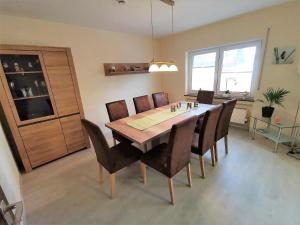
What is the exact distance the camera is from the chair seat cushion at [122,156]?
1.67m

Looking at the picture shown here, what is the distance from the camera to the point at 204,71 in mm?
3830

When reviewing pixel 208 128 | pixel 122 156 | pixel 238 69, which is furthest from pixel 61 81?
pixel 238 69

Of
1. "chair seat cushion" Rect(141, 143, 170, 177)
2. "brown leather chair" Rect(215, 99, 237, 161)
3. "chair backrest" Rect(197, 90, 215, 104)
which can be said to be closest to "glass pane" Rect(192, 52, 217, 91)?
"chair backrest" Rect(197, 90, 215, 104)

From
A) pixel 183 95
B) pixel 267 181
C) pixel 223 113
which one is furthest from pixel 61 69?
pixel 267 181

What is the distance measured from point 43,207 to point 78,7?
266 cm

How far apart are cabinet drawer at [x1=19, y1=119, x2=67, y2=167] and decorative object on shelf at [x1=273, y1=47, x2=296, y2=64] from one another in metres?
4.03

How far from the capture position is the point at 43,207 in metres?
1.67

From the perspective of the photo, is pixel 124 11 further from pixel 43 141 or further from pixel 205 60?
pixel 43 141

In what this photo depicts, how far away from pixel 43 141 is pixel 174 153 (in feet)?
7.06

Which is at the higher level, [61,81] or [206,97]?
[61,81]

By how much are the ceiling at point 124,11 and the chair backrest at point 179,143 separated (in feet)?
6.14

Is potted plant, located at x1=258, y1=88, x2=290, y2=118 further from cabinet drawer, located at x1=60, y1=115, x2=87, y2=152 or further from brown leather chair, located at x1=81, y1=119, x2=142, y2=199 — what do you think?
cabinet drawer, located at x1=60, y1=115, x2=87, y2=152

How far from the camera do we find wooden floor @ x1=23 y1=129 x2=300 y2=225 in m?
1.48

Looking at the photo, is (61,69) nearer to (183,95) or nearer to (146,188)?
(146,188)
